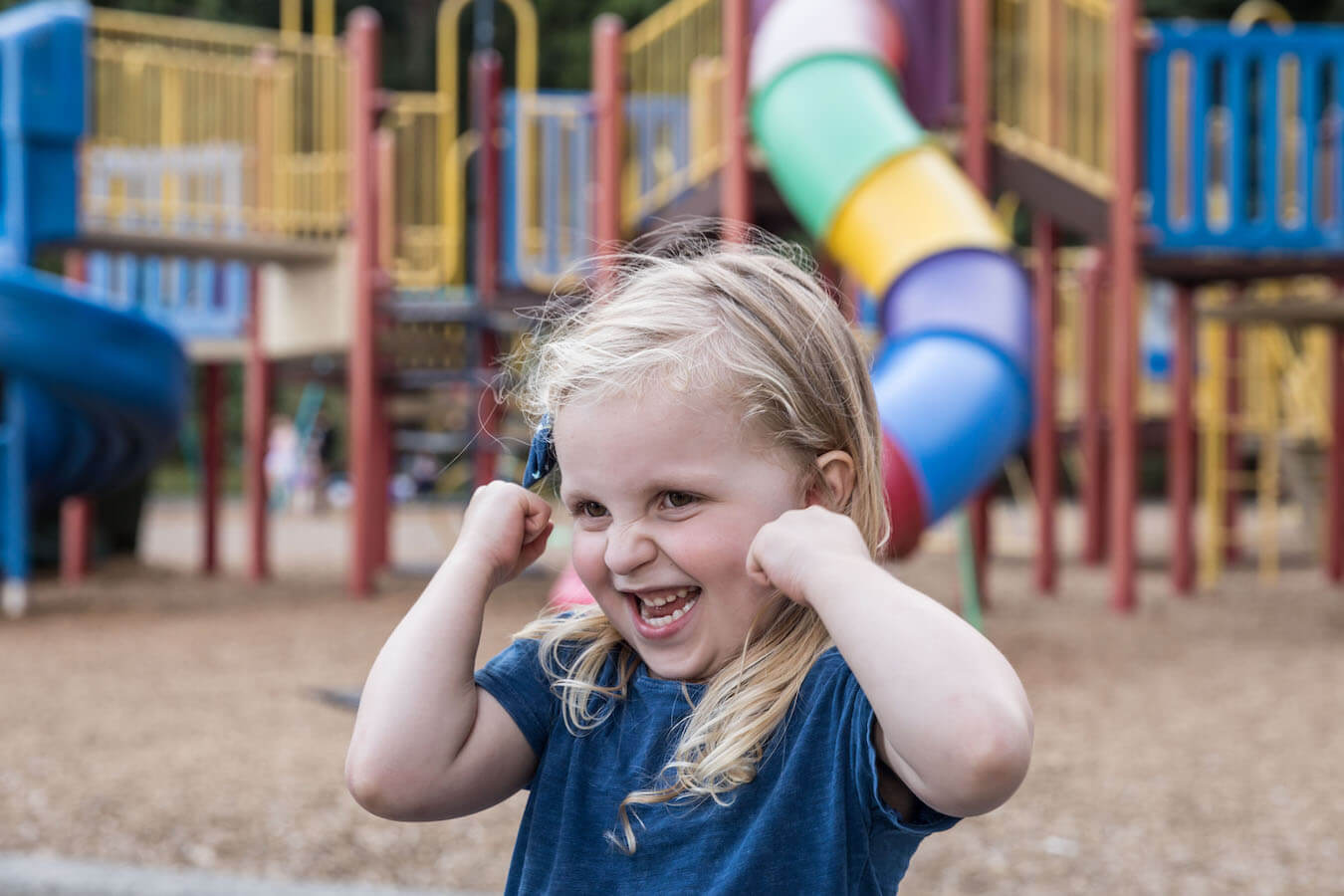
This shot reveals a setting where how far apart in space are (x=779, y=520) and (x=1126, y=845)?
2.70 m

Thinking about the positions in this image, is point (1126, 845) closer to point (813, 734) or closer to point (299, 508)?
point (813, 734)

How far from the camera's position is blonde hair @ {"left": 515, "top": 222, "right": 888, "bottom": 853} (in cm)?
142

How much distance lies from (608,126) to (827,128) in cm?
173

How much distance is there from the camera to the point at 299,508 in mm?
24922

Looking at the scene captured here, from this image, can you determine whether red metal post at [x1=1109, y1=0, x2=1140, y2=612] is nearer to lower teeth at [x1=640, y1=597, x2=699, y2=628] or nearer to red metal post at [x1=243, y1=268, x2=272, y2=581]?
red metal post at [x1=243, y1=268, x2=272, y2=581]

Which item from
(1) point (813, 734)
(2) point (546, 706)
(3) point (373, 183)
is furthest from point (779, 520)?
(3) point (373, 183)

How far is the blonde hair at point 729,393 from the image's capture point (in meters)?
1.42

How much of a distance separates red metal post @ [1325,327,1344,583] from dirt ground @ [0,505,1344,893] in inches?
58.2

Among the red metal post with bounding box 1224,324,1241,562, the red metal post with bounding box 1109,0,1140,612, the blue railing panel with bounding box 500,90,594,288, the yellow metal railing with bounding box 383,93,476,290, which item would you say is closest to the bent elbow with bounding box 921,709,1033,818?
the red metal post with bounding box 1109,0,1140,612

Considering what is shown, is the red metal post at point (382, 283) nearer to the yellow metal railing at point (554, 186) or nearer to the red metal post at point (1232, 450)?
the yellow metal railing at point (554, 186)

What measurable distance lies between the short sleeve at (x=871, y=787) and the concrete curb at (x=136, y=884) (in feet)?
5.89

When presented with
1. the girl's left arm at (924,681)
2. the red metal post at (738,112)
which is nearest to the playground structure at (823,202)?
the red metal post at (738,112)

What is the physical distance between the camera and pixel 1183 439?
942 cm

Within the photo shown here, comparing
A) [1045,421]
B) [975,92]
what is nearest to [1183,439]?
[1045,421]
